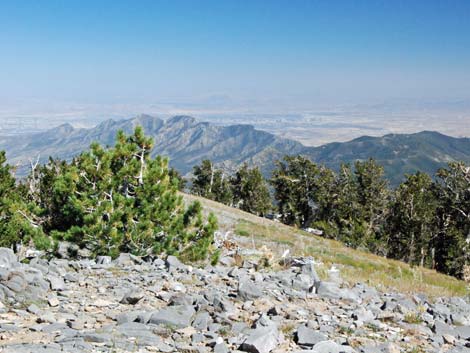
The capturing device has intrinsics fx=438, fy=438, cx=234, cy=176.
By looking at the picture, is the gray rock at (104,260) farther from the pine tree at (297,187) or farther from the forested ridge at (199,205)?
the pine tree at (297,187)

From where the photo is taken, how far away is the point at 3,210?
57.4 ft

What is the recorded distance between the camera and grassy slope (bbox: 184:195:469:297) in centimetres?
1404

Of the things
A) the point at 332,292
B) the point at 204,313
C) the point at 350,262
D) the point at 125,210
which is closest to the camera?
the point at 204,313

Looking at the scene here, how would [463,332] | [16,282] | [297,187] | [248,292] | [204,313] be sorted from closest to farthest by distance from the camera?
[204,313] < [463,332] < [16,282] < [248,292] < [297,187]

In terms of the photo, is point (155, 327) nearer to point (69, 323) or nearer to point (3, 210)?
point (69, 323)

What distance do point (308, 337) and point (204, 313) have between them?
6.63 ft

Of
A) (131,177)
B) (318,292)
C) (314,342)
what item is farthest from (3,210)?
(314,342)

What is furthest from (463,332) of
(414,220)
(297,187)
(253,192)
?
(253,192)

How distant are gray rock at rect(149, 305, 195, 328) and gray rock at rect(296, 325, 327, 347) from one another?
1964mm

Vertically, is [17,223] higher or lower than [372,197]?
higher

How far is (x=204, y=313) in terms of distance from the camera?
8297mm

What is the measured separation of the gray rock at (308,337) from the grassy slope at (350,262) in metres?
5.94

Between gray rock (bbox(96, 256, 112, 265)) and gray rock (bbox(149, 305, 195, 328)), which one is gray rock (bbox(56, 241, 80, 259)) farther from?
gray rock (bbox(149, 305, 195, 328))

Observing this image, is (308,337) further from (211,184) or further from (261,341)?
(211,184)
